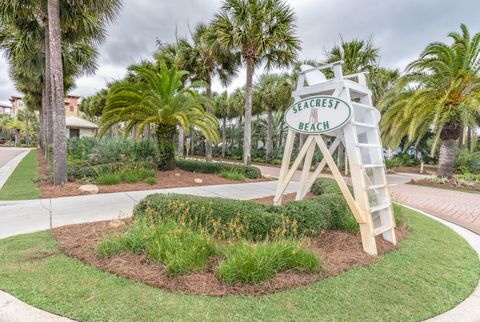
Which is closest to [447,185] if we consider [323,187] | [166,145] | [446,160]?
[446,160]

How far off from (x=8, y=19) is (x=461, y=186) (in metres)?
19.2

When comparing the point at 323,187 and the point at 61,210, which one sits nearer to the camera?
the point at 61,210

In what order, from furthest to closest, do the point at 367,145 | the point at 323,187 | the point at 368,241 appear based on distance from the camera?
the point at 323,187
the point at 367,145
the point at 368,241

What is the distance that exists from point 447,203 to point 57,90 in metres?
12.6

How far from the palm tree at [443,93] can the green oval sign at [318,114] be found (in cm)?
892

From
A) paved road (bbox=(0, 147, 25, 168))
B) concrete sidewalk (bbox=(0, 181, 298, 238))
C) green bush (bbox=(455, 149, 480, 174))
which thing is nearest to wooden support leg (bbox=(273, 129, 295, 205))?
concrete sidewalk (bbox=(0, 181, 298, 238))

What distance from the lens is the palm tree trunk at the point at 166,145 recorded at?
1076cm

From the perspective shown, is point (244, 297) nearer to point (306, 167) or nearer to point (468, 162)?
point (306, 167)

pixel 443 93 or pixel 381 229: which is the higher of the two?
pixel 443 93

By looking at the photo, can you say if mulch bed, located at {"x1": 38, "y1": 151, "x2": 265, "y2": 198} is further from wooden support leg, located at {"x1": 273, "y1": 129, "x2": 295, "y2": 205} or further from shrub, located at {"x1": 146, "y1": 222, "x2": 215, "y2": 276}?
shrub, located at {"x1": 146, "y1": 222, "x2": 215, "y2": 276}

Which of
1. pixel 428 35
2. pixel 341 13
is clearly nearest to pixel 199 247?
pixel 341 13

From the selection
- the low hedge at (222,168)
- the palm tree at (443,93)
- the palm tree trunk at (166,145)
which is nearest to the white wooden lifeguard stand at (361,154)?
the low hedge at (222,168)

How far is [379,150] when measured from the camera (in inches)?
172

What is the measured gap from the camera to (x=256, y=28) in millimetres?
11953
